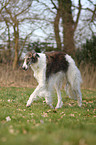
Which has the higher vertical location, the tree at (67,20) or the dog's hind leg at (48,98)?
the tree at (67,20)

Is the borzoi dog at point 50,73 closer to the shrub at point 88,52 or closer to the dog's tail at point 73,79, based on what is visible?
the dog's tail at point 73,79

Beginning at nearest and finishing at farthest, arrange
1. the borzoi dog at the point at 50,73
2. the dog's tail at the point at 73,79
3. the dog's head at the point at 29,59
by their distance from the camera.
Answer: the dog's head at the point at 29,59 < the borzoi dog at the point at 50,73 < the dog's tail at the point at 73,79

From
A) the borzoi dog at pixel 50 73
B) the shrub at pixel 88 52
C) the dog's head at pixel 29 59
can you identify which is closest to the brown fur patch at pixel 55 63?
the borzoi dog at pixel 50 73

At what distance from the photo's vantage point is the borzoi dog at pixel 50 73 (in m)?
Answer: 5.58

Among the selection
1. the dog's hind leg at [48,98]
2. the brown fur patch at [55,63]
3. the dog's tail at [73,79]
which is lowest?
the dog's hind leg at [48,98]

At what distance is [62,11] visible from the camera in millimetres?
14633

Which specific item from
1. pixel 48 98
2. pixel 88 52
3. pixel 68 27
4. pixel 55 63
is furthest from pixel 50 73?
pixel 68 27

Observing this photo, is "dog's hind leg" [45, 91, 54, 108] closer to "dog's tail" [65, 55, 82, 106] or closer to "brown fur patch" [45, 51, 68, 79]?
"brown fur patch" [45, 51, 68, 79]

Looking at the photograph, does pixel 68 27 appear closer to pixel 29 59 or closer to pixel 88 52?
pixel 88 52

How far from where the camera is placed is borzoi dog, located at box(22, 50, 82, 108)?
5582 millimetres

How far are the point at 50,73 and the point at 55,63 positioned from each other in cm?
37

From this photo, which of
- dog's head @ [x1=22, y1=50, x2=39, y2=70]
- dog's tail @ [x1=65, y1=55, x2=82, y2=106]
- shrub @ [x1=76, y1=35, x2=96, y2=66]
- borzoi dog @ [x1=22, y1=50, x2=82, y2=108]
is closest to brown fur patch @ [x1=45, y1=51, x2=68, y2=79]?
borzoi dog @ [x1=22, y1=50, x2=82, y2=108]

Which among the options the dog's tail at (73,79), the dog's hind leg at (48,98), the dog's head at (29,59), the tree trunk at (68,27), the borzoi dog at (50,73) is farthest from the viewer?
the tree trunk at (68,27)

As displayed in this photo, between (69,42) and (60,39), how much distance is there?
73 cm
